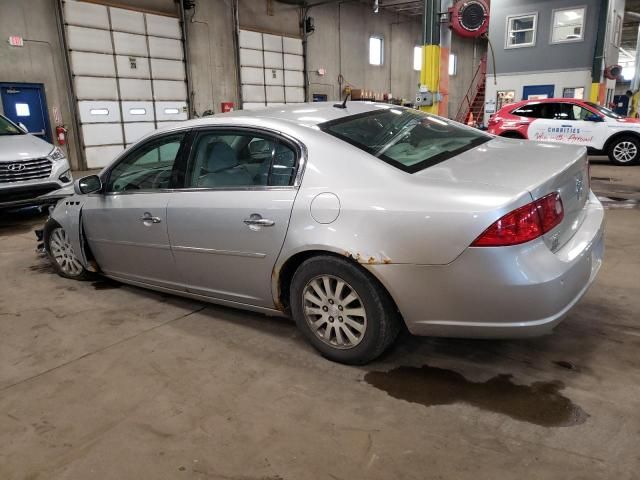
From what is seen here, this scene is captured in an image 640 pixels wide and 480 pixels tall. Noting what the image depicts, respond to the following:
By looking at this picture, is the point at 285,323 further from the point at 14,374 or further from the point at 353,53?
the point at 353,53

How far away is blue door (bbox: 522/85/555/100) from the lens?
16.6 m

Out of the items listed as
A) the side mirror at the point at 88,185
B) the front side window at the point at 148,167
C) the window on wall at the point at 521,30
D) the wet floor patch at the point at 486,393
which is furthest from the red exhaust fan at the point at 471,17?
the window on wall at the point at 521,30

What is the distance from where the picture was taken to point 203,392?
2449mm

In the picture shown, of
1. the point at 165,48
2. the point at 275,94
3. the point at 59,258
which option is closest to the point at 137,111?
the point at 165,48

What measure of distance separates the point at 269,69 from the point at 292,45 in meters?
1.47

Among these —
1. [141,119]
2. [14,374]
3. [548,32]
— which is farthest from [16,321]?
[548,32]

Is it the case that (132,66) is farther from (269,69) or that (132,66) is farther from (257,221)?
(257,221)

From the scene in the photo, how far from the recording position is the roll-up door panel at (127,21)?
41.6ft

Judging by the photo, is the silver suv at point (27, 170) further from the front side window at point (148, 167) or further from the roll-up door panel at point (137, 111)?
the roll-up door panel at point (137, 111)

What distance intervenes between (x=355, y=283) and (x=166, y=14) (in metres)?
13.8

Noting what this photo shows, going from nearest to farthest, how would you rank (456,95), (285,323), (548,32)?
1. (285,323)
2. (548,32)
3. (456,95)

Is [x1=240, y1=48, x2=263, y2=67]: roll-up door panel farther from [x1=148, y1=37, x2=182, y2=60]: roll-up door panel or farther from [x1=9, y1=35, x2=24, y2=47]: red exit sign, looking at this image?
[x1=9, y1=35, x2=24, y2=47]: red exit sign

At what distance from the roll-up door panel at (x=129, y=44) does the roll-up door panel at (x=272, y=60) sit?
4.31 metres

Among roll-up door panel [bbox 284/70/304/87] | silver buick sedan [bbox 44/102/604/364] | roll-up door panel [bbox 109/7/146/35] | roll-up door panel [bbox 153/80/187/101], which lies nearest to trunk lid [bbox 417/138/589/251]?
silver buick sedan [bbox 44/102/604/364]
